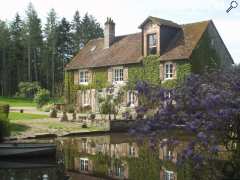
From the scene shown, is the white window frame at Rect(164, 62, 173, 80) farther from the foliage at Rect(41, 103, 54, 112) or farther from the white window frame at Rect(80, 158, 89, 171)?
the white window frame at Rect(80, 158, 89, 171)

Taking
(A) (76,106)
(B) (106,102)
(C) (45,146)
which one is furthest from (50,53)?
(C) (45,146)

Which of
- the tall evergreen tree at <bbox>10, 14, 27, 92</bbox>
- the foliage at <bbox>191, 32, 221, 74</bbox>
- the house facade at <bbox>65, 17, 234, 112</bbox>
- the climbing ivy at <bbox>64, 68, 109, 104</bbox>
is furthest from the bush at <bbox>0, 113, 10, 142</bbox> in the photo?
the tall evergreen tree at <bbox>10, 14, 27, 92</bbox>

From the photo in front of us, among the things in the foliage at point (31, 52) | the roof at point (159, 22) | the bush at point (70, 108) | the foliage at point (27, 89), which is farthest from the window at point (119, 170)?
the foliage at point (31, 52)

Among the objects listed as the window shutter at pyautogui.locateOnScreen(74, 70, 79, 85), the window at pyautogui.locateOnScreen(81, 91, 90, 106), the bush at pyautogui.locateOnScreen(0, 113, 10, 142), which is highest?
the window shutter at pyautogui.locateOnScreen(74, 70, 79, 85)

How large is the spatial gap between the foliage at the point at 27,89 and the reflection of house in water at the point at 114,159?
40.4m

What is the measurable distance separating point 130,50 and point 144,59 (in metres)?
3.04

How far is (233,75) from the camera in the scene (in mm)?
9648

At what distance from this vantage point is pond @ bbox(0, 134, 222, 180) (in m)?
12.6

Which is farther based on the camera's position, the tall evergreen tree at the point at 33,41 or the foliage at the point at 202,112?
the tall evergreen tree at the point at 33,41

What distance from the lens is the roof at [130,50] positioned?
Answer: 33.5 m

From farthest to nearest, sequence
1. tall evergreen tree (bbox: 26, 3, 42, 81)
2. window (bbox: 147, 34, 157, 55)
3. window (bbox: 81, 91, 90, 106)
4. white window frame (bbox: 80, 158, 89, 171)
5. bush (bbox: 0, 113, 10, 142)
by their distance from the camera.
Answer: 1. tall evergreen tree (bbox: 26, 3, 42, 81)
2. window (bbox: 81, 91, 90, 106)
3. window (bbox: 147, 34, 157, 55)
4. bush (bbox: 0, 113, 10, 142)
5. white window frame (bbox: 80, 158, 89, 171)

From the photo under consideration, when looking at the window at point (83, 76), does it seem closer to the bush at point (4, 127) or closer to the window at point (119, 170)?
the bush at point (4, 127)

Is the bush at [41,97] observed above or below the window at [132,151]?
above

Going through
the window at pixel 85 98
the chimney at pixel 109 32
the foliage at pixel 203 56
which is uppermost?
the chimney at pixel 109 32
